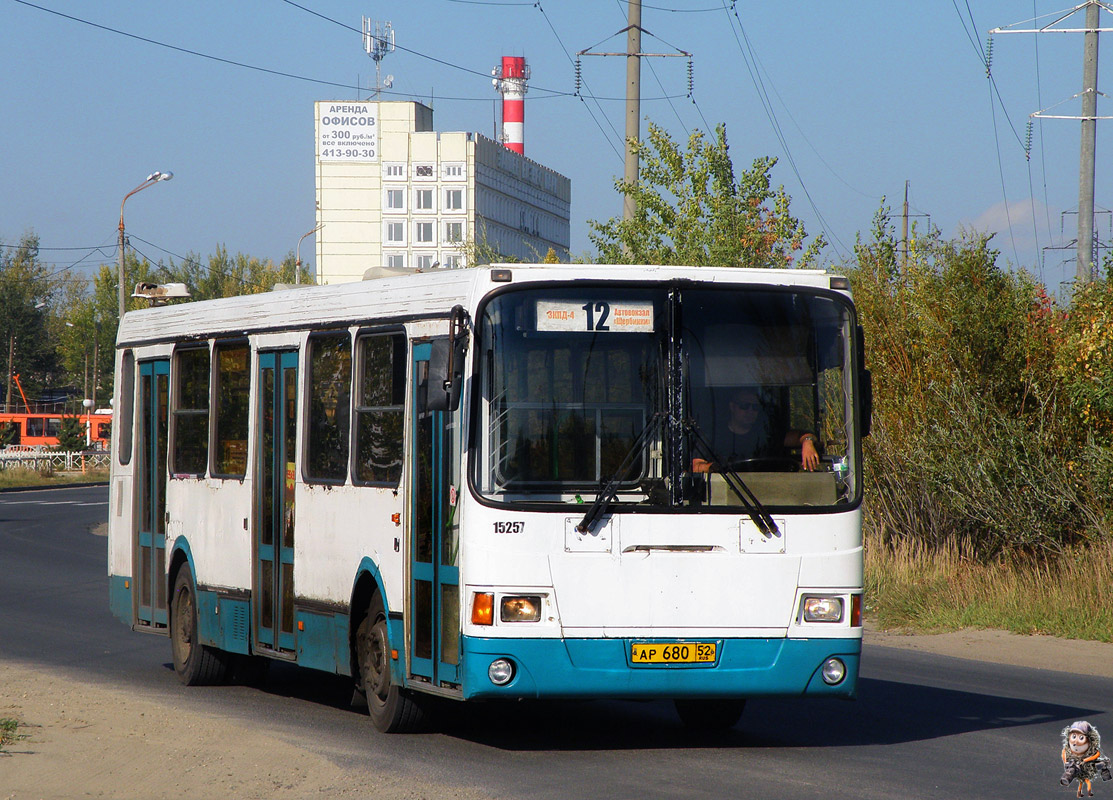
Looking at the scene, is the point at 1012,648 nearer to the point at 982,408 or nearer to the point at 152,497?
the point at 982,408

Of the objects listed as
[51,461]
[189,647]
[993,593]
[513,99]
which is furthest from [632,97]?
[513,99]

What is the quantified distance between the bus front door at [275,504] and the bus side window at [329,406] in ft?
0.97

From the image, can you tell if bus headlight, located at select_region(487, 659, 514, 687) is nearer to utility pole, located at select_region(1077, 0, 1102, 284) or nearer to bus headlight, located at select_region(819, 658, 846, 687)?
bus headlight, located at select_region(819, 658, 846, 687)

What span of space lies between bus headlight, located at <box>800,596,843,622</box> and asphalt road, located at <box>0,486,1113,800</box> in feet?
2.50

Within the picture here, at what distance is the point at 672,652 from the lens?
903 cm

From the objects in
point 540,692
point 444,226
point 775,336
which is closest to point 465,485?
point 540,692

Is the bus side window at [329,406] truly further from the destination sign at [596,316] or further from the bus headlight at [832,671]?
the bus headlight at [832,671]

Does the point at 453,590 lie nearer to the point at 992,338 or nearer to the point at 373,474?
the point at 373,474

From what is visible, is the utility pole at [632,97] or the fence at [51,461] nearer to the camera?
the utility pole at [632,97]

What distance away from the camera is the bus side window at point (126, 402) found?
14.3 m

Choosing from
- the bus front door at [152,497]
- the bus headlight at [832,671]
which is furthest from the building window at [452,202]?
the bus headlight at [832,671]

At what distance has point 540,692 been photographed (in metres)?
8.88

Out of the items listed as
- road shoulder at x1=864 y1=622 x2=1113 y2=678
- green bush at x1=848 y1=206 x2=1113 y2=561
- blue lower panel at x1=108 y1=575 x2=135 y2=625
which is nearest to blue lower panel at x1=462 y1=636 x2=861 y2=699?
road shoulder at x1=864 y1=622 x2=1113 y2=678

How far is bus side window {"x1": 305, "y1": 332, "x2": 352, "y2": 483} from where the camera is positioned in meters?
10.7
